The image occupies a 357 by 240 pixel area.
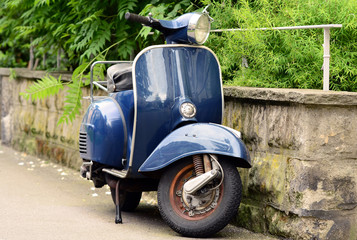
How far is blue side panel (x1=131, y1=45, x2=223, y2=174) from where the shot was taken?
205 inches

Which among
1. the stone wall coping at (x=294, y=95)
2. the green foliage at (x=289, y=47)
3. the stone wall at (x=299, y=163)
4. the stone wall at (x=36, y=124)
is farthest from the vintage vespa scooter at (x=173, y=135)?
the stone wall at (x=36, y=124)

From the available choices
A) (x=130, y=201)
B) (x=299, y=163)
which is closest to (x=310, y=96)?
(x=299, y=163)

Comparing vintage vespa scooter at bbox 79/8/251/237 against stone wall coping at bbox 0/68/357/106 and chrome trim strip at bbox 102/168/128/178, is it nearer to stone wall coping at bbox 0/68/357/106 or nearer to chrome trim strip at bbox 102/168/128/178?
chrome trim strip at bbox 102/168/128/178

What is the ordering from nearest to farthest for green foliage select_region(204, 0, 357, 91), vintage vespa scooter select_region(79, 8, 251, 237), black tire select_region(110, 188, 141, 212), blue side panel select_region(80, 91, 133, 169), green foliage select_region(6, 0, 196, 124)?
vintage vespa scooter select_region(79, 8, 251, 237) → green foliage select_region(204, 0, 357, 91) → blue side panel select_region(80, 91, 133, 169) → black tire select_region(110, 188, 141, 212) → green foliage select_region(6, 0, 196, 124)

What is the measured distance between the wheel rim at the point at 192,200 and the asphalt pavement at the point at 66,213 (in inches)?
8.5

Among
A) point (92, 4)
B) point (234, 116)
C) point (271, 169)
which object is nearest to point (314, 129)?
point (271, 169)

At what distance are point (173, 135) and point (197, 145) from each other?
258mm

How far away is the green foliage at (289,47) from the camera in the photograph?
5316 millimetres

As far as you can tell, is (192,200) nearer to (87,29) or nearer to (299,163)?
(299,163)

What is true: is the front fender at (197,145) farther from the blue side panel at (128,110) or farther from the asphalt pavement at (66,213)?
the asphalt pavement at (66,213)

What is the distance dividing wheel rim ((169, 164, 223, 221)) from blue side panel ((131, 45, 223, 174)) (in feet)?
1.30

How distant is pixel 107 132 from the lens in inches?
216

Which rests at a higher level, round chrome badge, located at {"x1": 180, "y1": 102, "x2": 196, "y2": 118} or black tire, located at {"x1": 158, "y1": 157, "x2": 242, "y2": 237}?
round chrome badge, located at {"x1": 180, "y1": 102, "x2": 196, "y2": 118}

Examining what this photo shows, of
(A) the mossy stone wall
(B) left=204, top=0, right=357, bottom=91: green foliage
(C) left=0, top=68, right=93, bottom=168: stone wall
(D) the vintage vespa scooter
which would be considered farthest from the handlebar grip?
(C) left=0, top=68, right=93, bottom=168: stone wall
